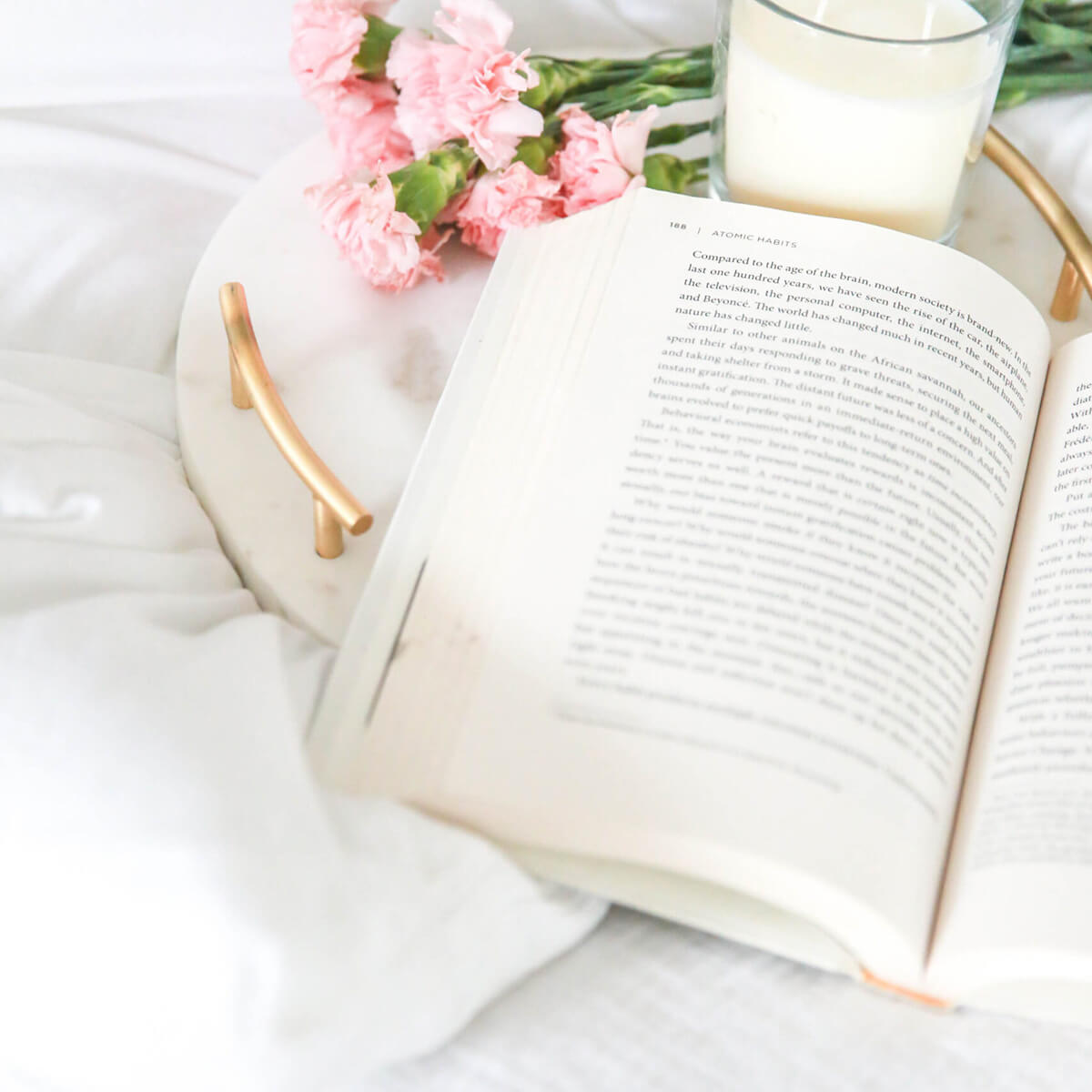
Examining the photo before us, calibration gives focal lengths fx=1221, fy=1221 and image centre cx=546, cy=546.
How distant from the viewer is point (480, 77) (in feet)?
1.97

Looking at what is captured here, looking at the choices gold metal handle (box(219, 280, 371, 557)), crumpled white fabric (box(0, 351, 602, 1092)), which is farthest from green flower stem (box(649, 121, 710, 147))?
crumpled white fabric (box(0, 351, 602, 1092))

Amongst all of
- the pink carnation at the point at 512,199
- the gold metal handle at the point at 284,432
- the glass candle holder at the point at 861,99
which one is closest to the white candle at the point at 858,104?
the glass candle holder at the point at 861,99

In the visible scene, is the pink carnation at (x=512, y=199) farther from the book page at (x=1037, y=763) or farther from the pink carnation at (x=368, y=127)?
the book page at (x=1037, y=763)

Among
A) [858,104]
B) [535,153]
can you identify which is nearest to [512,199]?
[535,153]

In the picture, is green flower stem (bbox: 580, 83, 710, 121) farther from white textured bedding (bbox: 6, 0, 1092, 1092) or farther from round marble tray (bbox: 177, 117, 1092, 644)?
white textured bedding (bbox: 6, 0, 1092, 1092)

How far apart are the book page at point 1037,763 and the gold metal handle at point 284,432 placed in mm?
275

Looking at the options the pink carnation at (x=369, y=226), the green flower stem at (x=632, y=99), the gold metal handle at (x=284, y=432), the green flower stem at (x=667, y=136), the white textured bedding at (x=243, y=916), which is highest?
the green flower stem at (x=632, y=99)

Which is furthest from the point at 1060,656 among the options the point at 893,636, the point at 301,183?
the point at 301,183

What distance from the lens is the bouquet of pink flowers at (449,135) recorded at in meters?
0.60

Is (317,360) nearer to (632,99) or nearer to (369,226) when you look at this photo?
(369,226)

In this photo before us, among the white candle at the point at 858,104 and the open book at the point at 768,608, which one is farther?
the white candle at the point at 858,104

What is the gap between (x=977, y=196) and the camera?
0.72 m

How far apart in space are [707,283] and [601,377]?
74 mm

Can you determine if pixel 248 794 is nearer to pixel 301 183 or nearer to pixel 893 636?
pixel 893 636
